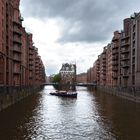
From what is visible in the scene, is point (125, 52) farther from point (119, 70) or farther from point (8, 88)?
point (8, 88)

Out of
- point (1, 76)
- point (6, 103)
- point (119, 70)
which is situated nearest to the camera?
point (6, 103)

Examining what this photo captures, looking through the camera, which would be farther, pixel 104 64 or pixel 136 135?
pixel 104 64

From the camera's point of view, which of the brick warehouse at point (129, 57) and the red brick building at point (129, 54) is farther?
the red brick building at point (129, 54)

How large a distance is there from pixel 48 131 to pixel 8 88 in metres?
38.2

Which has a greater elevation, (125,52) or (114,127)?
(125,52)

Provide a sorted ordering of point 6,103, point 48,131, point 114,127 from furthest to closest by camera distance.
Result: point 6,103 → point 114,127 → point 48,131

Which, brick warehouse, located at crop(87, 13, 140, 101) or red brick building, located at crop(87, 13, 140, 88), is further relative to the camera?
red brick building, located at crop(87, 13, 140, 88)

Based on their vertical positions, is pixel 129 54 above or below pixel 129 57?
above

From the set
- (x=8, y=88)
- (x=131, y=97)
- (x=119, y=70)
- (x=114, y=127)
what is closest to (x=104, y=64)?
(x=119, y=70)

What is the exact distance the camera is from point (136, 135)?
3462cm

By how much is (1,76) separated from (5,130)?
115 ft

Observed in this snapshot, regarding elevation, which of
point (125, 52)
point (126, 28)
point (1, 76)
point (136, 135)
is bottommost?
point (136, 135)

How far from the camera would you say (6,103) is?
64375 millimetres

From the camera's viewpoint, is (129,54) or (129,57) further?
(129,54)
